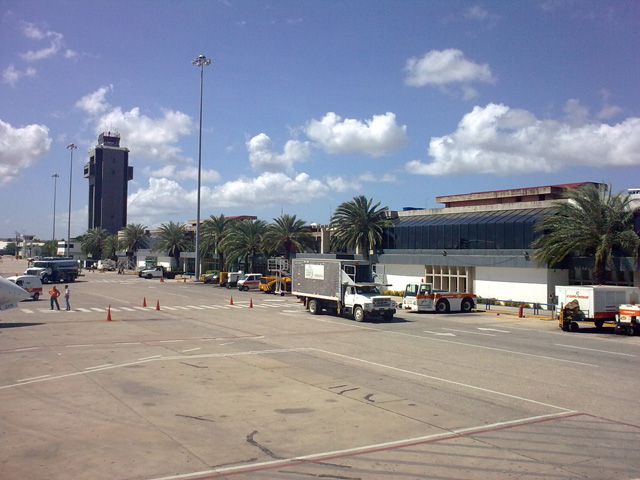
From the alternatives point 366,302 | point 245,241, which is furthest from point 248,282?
point 366,302

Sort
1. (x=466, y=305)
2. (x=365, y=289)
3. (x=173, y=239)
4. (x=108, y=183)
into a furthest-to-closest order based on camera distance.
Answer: (x=108, y=183) → (x=173, y=239) → (x=466, y=305) → (x=365, y=289)

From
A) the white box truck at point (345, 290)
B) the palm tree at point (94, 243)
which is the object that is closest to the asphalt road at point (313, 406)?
the white box truck at point (345, 290)

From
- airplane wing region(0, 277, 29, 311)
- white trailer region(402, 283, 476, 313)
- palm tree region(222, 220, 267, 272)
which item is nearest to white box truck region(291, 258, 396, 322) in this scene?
white trailer region(402, 283, 476, 313)

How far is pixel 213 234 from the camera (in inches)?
2886

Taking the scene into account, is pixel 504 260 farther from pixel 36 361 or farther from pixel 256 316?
pixel 36 361

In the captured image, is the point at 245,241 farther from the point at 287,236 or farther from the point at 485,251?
the point at 485,251

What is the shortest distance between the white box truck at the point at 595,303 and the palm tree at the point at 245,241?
41.0 metres

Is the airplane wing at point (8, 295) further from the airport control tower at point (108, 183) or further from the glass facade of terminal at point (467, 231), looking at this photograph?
the airport control tower at point (108, 183)

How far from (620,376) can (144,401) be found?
42.6 feet

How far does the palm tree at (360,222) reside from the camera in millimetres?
52688

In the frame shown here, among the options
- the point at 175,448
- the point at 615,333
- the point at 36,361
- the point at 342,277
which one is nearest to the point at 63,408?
the point at 175,448

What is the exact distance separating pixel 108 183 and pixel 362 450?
156590 millimetres

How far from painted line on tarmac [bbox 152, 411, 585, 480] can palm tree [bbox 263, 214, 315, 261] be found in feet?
166

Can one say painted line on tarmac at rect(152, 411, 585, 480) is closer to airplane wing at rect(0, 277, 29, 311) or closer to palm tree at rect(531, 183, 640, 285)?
airplane wing at rect(0, 277, 29, 311)
